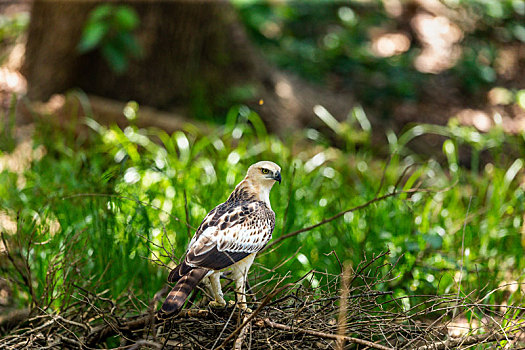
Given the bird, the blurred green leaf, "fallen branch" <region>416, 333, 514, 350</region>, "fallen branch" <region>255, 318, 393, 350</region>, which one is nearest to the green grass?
"fallen branch" <region>416, 333, 514, 350</region>

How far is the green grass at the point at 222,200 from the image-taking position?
3.62m

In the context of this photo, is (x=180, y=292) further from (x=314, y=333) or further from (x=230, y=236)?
(x=314, y=333)

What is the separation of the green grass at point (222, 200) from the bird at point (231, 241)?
1.57 feet

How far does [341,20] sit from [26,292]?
802cm

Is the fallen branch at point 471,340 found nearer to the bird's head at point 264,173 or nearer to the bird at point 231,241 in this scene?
the bird at point 231,241

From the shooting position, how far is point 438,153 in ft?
25.2

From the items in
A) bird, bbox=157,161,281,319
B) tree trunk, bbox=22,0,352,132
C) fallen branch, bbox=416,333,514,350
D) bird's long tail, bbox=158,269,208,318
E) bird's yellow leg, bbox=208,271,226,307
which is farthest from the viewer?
tree trunk, bbox=22,0,352,132

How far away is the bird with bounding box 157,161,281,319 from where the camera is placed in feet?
7.65

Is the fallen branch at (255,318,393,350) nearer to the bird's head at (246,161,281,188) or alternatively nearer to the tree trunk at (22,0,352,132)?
the bird's head at (246,161,281,188)

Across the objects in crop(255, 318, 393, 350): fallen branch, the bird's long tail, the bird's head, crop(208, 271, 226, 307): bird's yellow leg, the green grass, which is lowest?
the green grass

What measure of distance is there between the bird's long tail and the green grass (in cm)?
56

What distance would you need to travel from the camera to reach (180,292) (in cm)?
224

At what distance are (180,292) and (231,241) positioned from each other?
321 mm

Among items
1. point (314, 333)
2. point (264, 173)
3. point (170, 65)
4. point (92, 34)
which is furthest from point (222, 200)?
point (170, 65)
